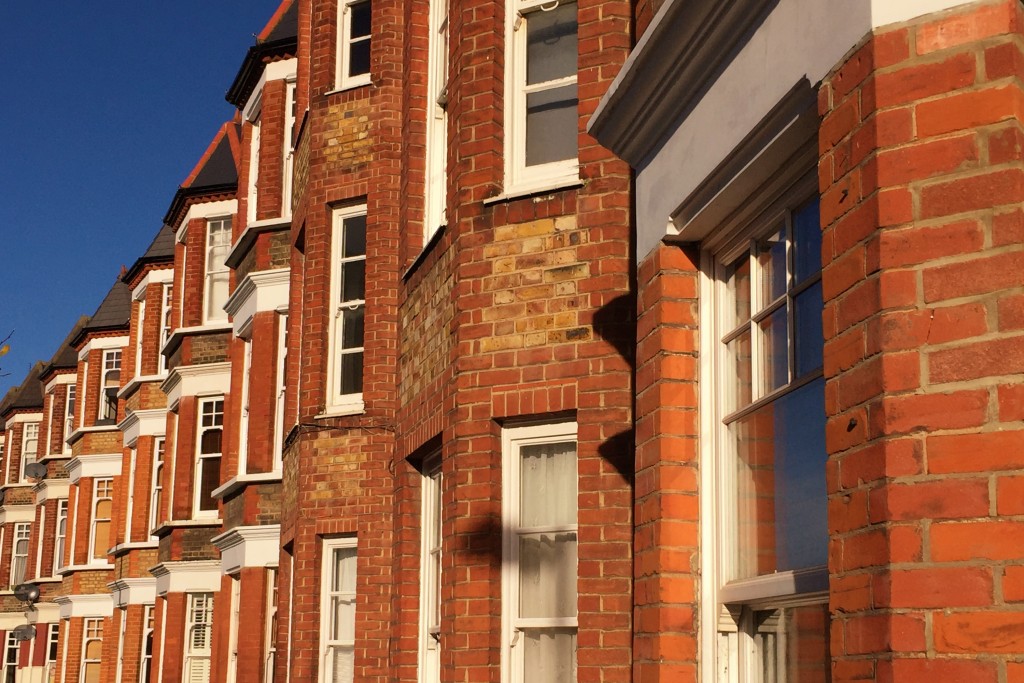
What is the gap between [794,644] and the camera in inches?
190

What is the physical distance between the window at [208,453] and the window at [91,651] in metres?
13.4

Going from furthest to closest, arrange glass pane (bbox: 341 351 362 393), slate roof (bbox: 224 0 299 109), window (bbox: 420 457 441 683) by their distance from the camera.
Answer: slate roof (bbox: 224 0 299 109) < glass pane (bbox: 341 351 362 393) < window (bbox: 420 457 441 683)

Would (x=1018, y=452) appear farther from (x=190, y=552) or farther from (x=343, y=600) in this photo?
(x=190, y=552)

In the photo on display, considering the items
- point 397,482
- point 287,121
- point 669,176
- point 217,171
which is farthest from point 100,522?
point 669,176

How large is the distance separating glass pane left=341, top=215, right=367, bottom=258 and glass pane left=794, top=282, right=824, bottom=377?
9584mm

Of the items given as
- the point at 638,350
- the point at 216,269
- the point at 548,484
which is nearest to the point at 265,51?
the point at 216,269

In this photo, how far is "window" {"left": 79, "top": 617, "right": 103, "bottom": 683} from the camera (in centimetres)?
3628

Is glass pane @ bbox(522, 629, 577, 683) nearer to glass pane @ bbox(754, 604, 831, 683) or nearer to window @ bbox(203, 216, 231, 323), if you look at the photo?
glass pane @ bbox(754, 604, 831, 683)

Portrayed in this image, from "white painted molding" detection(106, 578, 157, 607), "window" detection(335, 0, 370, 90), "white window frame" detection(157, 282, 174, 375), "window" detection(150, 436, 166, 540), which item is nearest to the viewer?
"window" detection(335, 0, 370, 90)

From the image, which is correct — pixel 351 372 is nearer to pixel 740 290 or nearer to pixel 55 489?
pixel 740 290

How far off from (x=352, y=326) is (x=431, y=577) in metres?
4.71

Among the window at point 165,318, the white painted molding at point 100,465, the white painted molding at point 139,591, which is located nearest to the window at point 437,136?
the white painted molding at point 139,591

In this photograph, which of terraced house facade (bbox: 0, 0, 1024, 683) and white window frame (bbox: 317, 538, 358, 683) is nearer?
terraced house facade (bbox: 0, 0, 1024, 683)

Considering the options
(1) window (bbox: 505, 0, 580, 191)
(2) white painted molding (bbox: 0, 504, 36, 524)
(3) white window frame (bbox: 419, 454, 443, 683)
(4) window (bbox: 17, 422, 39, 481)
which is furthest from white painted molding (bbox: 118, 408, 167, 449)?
(1) window (bbox: 505, 0, 580, 191)
